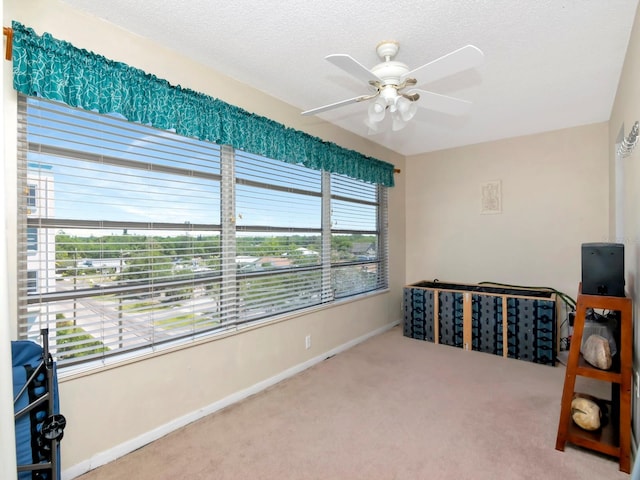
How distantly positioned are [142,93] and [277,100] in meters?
1.22

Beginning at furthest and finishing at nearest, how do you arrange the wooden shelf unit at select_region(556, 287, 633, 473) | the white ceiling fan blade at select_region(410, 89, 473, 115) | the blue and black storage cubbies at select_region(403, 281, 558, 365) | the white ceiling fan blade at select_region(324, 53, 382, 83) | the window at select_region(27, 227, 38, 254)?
the blue and black storage cubbies at select_region(403, 281, 558, 365), the white ceiling fan blade at select_region(410, 89, 473, 115), the wooden shelf unit at select_region(556, 287, 633, 473), the window at select_region(27, 227, 38, 254), the white ceiling fan blade at select_region(324, 53, 382, 83)

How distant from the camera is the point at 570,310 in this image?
370 centimetres

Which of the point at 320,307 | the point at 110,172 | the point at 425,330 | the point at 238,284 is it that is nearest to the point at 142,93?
the point at 110,172

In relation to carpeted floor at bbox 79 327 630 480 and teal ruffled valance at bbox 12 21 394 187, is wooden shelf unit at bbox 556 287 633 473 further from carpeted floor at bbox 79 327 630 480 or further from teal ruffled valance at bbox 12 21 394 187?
teal ruffled valance at bbox 12 21 394 187

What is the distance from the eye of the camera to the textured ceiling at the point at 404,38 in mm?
1771

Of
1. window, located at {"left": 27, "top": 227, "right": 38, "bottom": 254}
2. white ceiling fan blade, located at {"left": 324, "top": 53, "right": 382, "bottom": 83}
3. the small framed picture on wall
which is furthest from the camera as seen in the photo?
the small framed picture on wall

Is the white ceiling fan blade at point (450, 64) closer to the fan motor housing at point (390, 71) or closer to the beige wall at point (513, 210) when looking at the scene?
the fan motor housing at point (390, 71)

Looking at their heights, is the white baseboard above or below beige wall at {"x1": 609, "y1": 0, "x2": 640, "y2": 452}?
below

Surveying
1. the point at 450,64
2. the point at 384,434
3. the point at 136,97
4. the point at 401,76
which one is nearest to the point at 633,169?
the point at 450,64

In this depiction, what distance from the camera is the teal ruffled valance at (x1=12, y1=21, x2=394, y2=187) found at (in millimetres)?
1608

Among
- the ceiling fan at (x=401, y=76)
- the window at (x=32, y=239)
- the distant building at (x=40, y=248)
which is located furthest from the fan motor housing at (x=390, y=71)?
the window at (x=32, y=239)

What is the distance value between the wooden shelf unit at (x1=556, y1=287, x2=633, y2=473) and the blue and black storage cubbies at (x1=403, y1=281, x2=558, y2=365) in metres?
1.34

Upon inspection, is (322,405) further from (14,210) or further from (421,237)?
(421,237)

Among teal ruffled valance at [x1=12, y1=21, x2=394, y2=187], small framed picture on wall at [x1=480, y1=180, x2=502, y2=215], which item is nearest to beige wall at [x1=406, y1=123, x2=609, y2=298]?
small framed picture on wall at [x1=480, y1=180, x2=502, y2=215]
